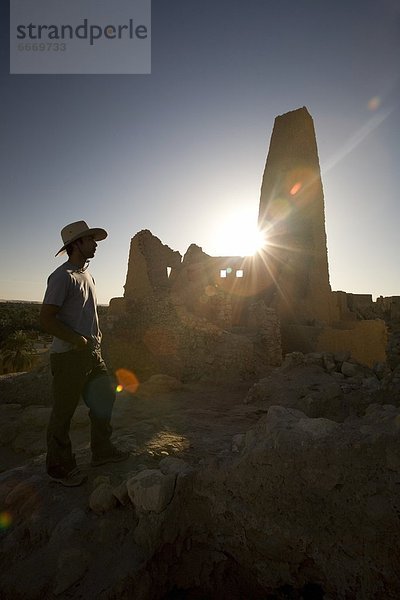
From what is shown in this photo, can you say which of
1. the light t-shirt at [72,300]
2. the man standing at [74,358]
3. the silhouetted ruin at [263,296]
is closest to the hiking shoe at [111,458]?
the man standing at [74,358]

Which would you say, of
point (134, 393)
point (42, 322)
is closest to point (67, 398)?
point (42, 322)

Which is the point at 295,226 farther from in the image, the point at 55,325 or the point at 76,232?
the point at 55,325

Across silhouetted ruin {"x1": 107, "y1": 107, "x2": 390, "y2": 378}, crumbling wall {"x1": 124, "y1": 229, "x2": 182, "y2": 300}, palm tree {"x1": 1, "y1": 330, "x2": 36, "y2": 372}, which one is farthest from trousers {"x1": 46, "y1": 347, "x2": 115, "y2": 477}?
palm tree {"x1": 1, "y1": 330, "x2": 36, "y2": 372}

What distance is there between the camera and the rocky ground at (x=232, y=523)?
4.83 ft

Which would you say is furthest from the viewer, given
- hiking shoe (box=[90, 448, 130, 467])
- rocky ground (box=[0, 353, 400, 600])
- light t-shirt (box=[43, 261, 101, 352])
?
hiking shoe (box=[90, 448, 130, 467])

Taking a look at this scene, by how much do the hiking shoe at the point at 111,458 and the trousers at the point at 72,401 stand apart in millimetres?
28

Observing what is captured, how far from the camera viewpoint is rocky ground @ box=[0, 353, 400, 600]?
4.83 ft

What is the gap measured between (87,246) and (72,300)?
49cm

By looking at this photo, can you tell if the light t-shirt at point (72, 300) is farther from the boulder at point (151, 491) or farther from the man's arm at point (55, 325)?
the boulder at point (151, 491)

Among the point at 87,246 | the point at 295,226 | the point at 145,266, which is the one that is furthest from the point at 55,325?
the point at 295,226

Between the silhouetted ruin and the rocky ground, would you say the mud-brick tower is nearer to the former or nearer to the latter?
the silhouetted ruin

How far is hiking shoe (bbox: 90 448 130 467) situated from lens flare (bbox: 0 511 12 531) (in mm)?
584

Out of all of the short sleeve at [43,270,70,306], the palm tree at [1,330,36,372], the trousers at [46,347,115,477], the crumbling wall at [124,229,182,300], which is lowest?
the palm tree at [1,330,36,372]

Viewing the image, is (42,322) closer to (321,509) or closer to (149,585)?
(149,585)
